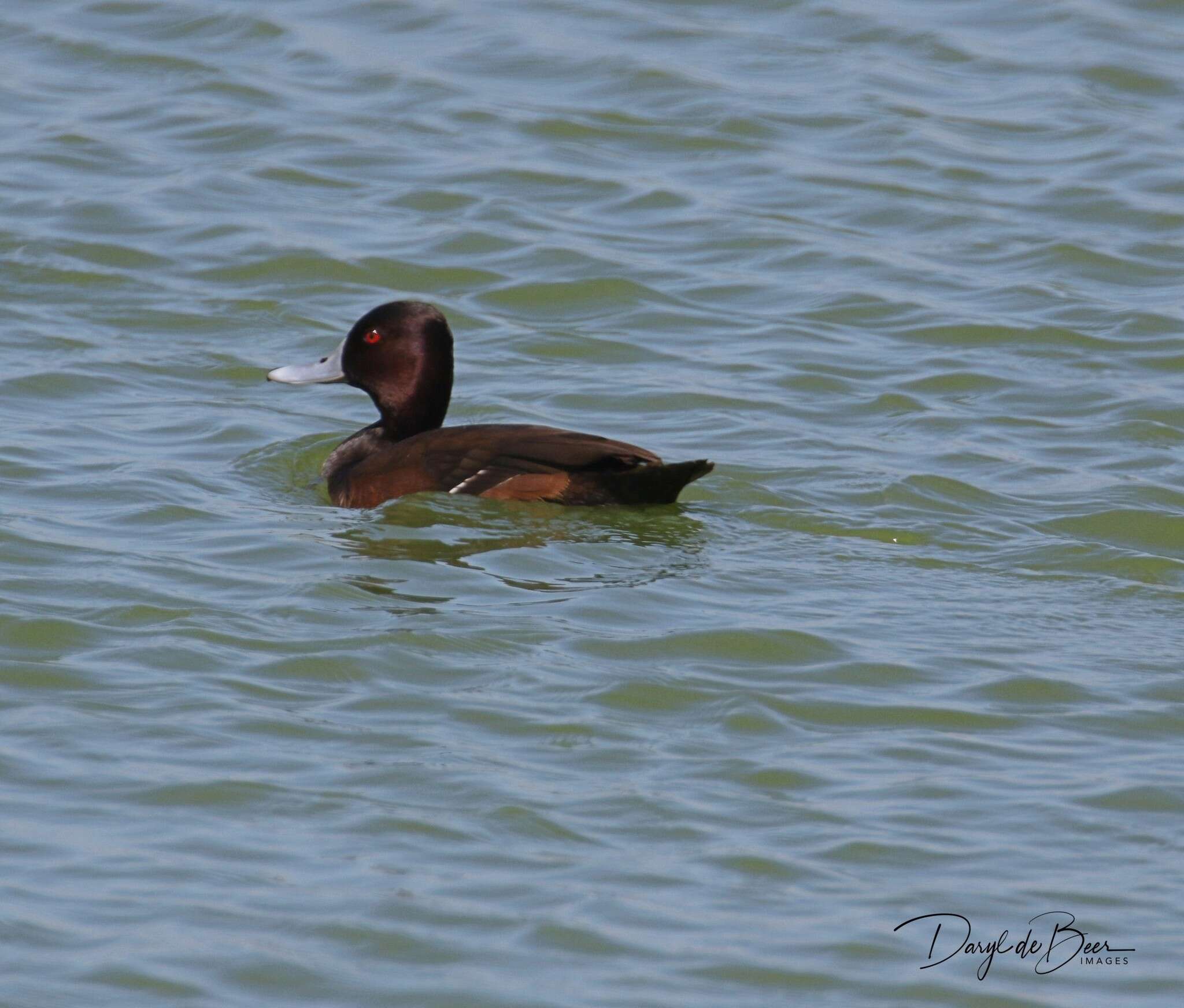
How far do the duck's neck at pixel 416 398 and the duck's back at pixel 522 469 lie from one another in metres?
0.52

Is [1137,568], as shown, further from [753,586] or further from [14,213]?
[14,213]

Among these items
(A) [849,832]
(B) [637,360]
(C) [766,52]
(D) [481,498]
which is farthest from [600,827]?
(C) [766,52]

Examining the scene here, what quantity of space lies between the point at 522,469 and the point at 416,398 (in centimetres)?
113

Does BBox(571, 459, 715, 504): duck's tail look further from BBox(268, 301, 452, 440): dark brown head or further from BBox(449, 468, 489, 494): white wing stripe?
BBox(268, 301, 452, 440): dark brown head

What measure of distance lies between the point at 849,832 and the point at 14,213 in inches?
323

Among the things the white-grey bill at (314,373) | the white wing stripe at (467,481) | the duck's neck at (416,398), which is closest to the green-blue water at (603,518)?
the white wing stripe at (467,481)

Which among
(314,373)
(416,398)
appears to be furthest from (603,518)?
(314,373)

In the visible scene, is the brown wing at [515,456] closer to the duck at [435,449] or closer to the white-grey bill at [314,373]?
the duck at [435,449]

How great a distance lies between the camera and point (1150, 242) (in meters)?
12.0

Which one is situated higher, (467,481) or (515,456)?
(515,456)

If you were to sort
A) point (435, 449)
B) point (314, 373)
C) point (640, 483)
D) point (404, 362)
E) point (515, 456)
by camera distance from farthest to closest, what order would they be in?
point (314, 373) → point (404, 362) → point (435, 449) → point (515, 456) → point (640, 483)

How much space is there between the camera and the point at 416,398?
888 cm

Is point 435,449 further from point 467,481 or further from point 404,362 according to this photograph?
point 404,362

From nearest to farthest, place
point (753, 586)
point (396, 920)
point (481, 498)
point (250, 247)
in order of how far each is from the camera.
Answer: point (396, 920) < point (753, 586) < point (481, 498) < point (250, 247)
